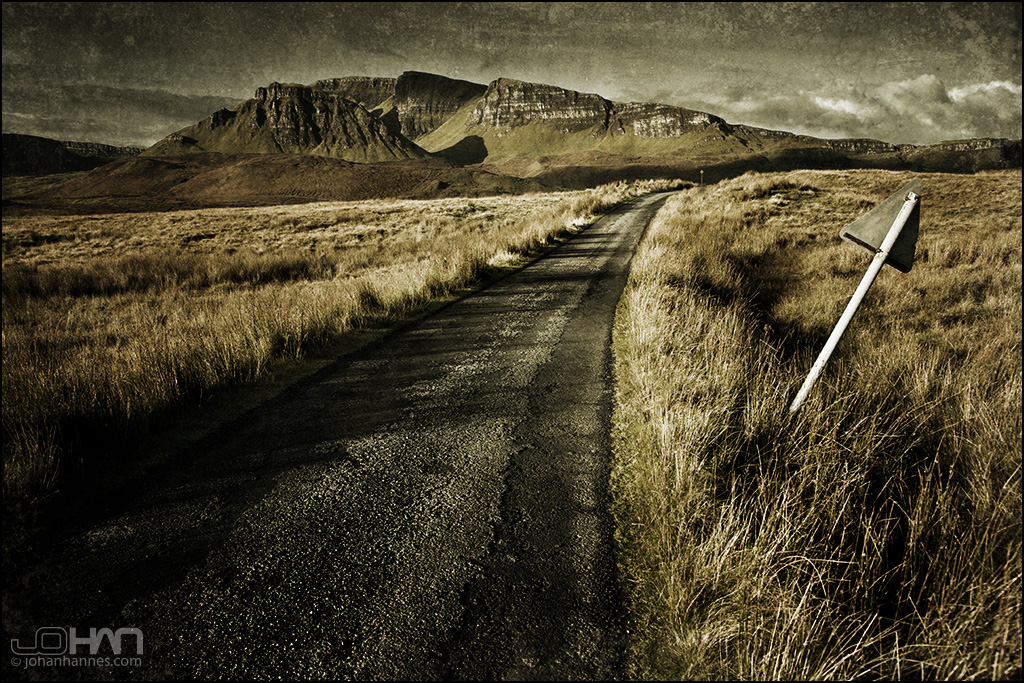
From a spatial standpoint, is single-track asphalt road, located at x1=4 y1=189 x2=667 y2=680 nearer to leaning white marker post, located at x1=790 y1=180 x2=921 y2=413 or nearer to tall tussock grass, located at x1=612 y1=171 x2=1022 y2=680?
tall tussock grass, located at x1=612 y1=171 x2=1022 y2=680

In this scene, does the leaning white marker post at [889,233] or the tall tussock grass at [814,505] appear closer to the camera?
the tall tussock grass at [814,505]

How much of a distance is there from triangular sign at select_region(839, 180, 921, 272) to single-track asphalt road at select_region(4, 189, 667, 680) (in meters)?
2.29

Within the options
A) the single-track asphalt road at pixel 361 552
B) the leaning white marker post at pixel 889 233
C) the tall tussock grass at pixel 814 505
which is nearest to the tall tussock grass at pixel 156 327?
the single-track asphalt road at pixel 361 552

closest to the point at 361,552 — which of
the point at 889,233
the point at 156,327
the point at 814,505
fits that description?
the point at 814,505

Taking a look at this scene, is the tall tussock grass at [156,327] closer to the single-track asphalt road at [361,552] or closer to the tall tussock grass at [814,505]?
the single-track asphalt road at [361,552]

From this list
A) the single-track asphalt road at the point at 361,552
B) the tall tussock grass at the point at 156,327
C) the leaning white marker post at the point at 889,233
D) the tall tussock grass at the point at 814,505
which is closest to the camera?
the tall tussock grass at the point at 814,505

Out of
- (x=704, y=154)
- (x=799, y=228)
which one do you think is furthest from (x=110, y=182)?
(x=704, y=154)

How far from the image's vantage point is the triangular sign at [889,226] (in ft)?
8.93

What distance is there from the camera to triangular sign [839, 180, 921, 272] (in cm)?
272

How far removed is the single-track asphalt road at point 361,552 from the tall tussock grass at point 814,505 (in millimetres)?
339

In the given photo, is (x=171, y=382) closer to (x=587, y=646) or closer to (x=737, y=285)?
(x=587, y=646)

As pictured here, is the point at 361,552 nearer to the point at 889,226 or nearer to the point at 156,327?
the point at 889,226

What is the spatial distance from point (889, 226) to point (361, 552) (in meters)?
3.83

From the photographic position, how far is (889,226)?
2803 mm
